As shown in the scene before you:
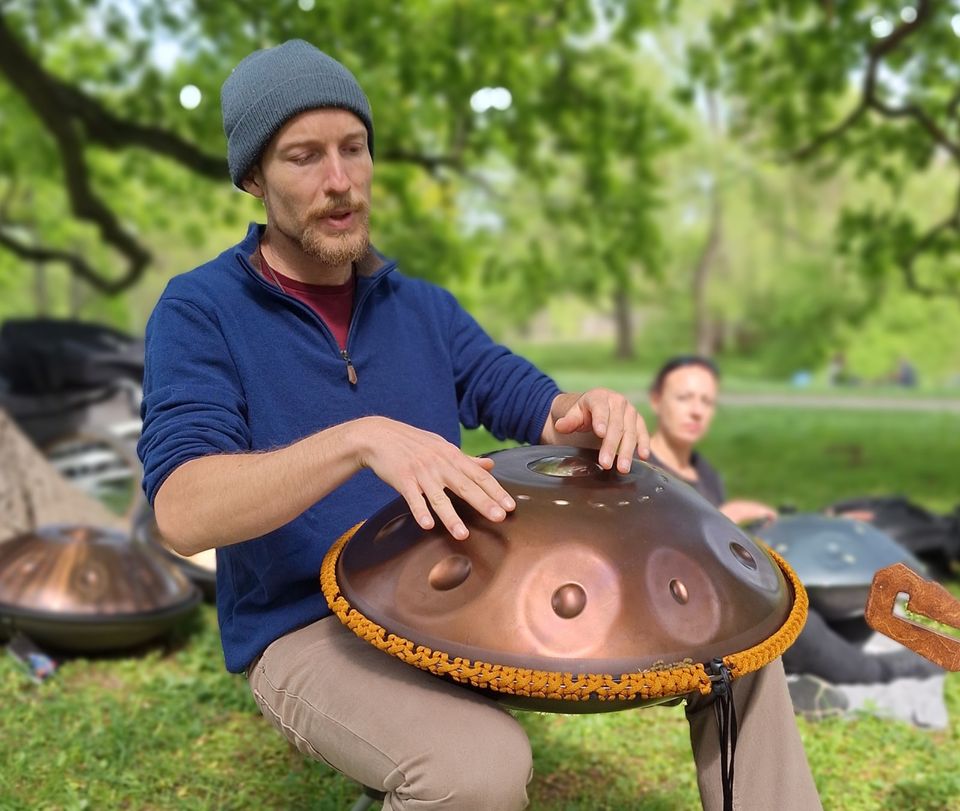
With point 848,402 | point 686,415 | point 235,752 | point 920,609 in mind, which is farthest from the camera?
point 848,402

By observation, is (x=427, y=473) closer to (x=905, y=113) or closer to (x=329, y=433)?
(x=329, y=433)

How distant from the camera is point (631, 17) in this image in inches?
294

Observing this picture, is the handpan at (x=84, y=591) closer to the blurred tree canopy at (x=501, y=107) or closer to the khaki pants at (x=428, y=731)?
the khaki pants at (x=428, y=731)

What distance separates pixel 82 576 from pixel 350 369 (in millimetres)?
1869

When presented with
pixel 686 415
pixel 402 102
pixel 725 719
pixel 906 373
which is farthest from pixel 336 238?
pixel 906 373

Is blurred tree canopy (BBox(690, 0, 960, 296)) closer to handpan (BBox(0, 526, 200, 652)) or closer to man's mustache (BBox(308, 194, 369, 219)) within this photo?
handpan (BBox(0, 526, 200, 652))

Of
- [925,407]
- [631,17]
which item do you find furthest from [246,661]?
[925,407]

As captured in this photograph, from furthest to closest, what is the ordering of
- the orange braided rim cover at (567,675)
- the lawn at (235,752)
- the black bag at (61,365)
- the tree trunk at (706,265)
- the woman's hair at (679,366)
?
the tree trunk at (706,265), the black bag at (61,365), the woman's hair at (679,366), the lawn at (235,752), the orange braided rim cover at (567,675)

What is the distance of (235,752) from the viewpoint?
8.74ft

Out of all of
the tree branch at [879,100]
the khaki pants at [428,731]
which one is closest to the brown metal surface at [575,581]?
the khaki pants at [428,731]

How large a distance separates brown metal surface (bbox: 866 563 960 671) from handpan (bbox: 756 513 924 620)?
1.46 m

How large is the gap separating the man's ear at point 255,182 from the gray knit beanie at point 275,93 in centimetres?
3

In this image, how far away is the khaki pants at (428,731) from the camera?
1.36 m

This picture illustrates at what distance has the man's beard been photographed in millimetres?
1685
